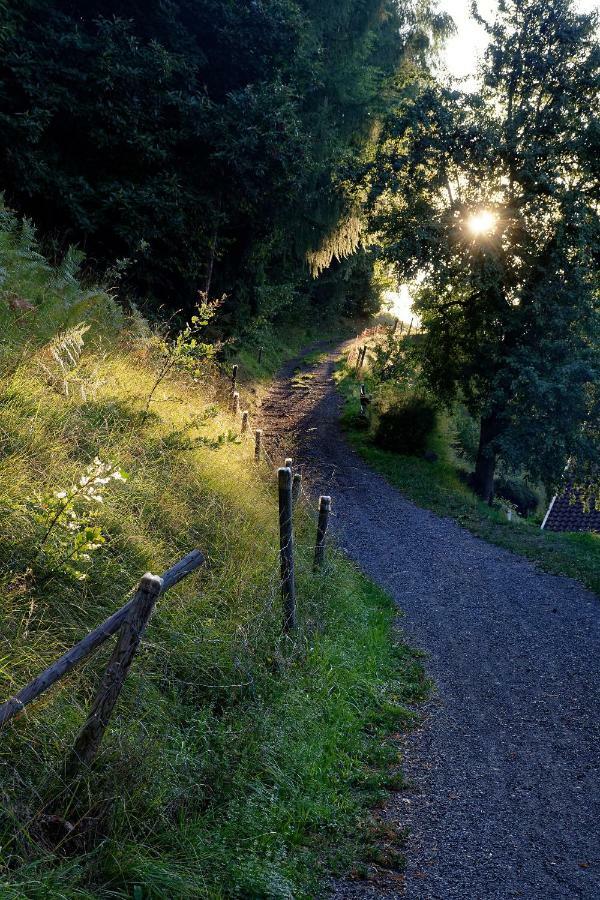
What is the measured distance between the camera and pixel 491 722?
660 cm

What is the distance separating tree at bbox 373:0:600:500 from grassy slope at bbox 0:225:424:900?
925 centimetres

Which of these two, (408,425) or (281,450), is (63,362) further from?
(408,425)

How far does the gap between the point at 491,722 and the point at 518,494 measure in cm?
2506

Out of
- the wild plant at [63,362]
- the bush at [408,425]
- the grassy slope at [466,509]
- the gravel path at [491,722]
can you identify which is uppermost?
the bush at [408,425]

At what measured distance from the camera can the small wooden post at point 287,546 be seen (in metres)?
6.21

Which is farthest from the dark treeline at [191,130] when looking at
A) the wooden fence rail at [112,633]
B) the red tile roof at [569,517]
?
the red tile roof at [569,517]

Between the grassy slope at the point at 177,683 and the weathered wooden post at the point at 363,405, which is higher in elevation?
the weathered wooden post at the point at 363,405

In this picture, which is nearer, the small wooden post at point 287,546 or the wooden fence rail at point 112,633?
the wooden fence rail at point 112,633

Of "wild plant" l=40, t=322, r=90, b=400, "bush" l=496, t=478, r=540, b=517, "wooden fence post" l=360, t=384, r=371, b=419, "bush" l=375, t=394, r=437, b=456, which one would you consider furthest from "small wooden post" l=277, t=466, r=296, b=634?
"bush" l=496, t=478, r=540, b=517

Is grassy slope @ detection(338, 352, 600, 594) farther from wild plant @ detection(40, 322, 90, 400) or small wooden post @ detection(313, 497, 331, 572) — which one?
wild plant @ detection(40, 322, 90, 400)

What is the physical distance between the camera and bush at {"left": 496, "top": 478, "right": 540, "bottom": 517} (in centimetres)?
3002

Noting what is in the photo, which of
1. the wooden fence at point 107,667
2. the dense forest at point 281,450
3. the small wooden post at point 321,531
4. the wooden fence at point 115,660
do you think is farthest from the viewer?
the small wooden post at point 321,531

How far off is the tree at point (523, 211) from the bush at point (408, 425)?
2.48m

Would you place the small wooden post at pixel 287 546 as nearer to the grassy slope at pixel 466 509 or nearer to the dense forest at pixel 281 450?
the dense forest at pixel 281 450
